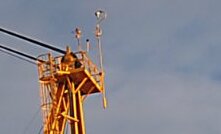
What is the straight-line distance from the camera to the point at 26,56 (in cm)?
3681

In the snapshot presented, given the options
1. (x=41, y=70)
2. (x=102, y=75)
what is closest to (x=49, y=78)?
(x=41, y=70)

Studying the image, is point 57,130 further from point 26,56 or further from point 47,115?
point 26,56

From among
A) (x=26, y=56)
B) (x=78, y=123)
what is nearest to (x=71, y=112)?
(x=78, y=123)

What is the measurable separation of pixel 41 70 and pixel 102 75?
3.33 meters

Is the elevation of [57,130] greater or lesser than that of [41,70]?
lesser

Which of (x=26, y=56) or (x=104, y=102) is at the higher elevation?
(x=26, y=56)

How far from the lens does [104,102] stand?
120 feet

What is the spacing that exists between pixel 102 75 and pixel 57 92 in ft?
9.08

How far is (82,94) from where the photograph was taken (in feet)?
121

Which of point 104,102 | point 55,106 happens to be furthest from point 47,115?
point 104,102

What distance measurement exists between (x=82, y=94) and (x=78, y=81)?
3.29 feet

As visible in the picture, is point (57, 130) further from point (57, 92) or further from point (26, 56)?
point (26, 56)

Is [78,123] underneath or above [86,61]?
underneath

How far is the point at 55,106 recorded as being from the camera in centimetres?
3538
